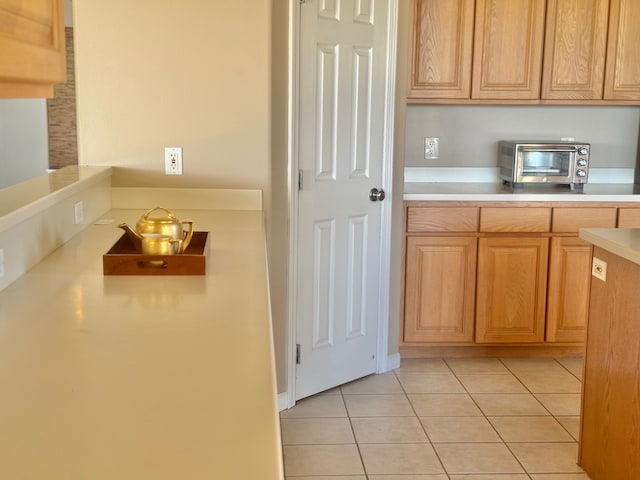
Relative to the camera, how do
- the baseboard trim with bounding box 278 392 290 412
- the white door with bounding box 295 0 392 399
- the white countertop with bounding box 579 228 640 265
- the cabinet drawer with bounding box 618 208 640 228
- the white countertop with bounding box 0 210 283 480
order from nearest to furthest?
the white countertop with bounding box 0 210 283 480, the white countertop with bounding box 579 228 640 265, the white door with bounding box 295 0 392 399, the baseboard trim with bounding box 278 392 290 412, the cabinet drawer with bounding box 618 208 640 228

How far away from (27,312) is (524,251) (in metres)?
3.04

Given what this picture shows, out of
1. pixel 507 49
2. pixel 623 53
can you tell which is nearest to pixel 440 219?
pixel 507 49

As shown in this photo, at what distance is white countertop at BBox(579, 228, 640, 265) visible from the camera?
235 centimetres

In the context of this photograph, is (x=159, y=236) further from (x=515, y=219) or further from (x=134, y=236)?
(x=515, y=219)

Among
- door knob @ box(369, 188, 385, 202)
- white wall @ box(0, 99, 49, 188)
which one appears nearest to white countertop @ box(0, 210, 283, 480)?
door knob @ box(369, 188, 385, 202)

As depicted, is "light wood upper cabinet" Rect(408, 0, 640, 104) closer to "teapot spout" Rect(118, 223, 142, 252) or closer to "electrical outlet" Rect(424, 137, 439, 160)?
"electrical outlet" Rect(424, 137, 439, 160)

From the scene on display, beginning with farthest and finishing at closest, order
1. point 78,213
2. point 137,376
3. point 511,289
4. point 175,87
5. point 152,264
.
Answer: point 511,289 → point 175,87 → point 78,213 → point 152,264 → point 137,376

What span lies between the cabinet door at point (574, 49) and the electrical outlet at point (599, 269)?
1.81m

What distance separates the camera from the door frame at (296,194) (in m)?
3.20

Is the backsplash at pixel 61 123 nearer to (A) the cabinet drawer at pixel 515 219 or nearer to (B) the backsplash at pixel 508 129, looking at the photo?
(B) the backsplash at pixel 508 129

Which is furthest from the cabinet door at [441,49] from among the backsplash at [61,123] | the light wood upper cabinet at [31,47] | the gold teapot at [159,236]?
→ the light wood upper cabinet at [31,47]

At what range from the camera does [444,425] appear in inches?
130

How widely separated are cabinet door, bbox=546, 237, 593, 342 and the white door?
3.21ft

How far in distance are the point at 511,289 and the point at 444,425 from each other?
3.53 ft
